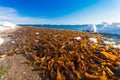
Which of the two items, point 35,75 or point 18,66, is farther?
point 18,66

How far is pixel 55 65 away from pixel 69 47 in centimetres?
177

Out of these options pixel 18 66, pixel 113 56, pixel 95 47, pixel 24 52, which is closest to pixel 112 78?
pixel 113 56

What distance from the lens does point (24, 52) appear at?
6797mm

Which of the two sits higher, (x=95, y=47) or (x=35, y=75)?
(x=95, y=47)

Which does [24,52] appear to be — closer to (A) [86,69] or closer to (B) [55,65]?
(B) [55,65]

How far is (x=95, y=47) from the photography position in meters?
6.68

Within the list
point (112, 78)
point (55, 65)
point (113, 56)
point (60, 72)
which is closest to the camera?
point (112, 78)

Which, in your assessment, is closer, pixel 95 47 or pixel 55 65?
pixel 55 65

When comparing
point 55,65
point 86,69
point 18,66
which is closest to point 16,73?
point 18,66

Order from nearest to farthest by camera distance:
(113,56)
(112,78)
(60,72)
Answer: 1. (112,78)
2. (60,72)
3. (113,56)

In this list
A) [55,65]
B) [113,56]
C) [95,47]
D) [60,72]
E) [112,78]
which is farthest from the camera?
[95,47]

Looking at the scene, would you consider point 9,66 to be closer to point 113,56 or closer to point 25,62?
point 25,62

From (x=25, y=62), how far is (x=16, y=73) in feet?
2.58

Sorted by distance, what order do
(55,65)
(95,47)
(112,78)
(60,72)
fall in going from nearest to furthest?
(112,78) < (60,72) < (55,65) < (95,47)
